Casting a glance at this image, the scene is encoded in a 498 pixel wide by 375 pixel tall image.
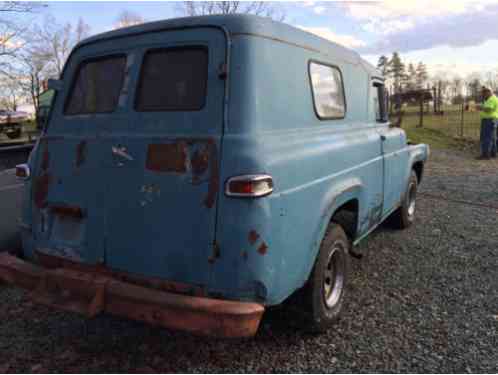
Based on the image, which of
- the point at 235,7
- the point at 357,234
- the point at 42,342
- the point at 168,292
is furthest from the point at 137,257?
the point at 235,7

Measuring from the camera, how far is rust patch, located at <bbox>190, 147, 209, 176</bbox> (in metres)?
2.38

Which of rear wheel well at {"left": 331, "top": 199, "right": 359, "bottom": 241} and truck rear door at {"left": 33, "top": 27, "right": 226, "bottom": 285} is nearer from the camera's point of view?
truck rear door at {"left": 33, "top": 27, "right": 226, "bottom": 285}

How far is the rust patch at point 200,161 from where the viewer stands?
238 centimetres

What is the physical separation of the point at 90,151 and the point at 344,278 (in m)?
2.20

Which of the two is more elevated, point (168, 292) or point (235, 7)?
point (235, 7)

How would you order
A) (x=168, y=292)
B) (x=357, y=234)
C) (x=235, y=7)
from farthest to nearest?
(x=235, y=7), (x=357, y=234), (x=168, y=292)

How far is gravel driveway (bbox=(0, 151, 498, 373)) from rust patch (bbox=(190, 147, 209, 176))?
1293 mm

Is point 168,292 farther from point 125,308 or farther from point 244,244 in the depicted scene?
point 244,244

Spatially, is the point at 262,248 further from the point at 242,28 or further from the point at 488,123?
the point at 488,123

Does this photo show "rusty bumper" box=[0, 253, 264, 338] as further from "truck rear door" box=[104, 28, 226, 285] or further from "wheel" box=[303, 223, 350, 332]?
"wheel" box=[303, 223, 350, 332]

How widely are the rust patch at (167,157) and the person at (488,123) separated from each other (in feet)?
39.8

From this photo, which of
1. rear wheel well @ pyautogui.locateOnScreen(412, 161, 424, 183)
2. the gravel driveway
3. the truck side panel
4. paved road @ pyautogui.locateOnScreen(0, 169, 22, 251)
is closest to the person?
rear wheel well @ pyautogui.locateOnScreen(412, 161, 424, 183)

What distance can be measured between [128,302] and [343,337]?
1650 millimetres

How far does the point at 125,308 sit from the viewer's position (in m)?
2.44
